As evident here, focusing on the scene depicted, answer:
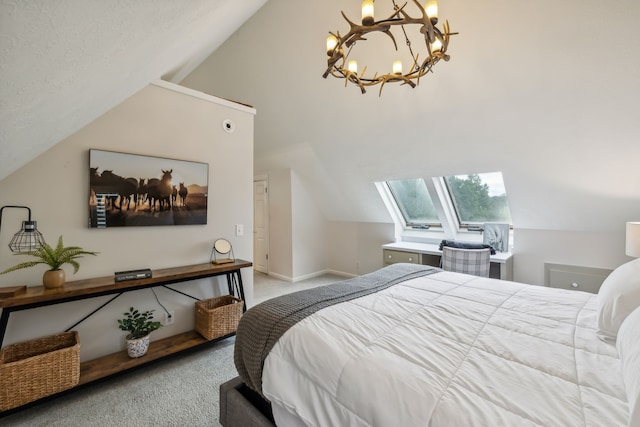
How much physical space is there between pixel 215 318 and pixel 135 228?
3.24 ft

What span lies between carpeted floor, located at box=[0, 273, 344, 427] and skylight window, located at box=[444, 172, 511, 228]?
3.49 metres

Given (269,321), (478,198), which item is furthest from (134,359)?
(478,198)

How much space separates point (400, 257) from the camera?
3998 millimetres

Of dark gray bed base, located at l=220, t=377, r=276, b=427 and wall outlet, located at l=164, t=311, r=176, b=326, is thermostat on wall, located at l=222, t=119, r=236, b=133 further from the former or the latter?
dark gray bed base, located at l=220, t=377, r=276, b=427

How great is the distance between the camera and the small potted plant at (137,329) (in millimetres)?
2070

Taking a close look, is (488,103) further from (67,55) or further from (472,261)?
(67,55)

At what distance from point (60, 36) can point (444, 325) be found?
66.8 inches

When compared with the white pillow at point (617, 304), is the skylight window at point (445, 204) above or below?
→ above

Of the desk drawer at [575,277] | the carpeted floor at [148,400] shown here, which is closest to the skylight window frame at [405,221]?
the desk drawer at [575,277]

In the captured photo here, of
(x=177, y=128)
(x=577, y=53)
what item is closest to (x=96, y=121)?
(x=177, y=128)

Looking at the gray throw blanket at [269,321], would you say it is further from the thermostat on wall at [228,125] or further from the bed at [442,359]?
the thermostat on wall at [228,125]

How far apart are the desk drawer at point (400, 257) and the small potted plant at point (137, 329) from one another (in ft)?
9.94

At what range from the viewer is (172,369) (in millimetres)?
2160

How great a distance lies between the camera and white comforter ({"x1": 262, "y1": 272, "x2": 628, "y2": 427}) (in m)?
0.81
